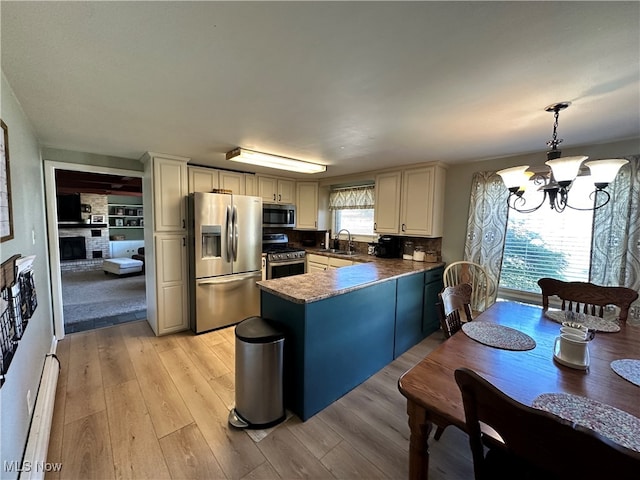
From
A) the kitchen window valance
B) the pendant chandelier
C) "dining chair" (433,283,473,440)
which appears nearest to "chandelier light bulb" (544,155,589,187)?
the pendant chandelier

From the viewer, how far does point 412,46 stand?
110cm

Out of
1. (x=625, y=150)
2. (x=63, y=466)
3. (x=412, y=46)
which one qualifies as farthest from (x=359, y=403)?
(x=625, y=150)

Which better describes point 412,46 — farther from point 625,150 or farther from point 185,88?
point 625,150

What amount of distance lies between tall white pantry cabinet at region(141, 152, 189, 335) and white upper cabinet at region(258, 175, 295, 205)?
3.79ft

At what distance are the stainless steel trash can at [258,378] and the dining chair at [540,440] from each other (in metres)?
→ 1.26

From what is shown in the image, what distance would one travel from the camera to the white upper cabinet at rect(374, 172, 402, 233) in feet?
11.9

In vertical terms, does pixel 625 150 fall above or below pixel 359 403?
above

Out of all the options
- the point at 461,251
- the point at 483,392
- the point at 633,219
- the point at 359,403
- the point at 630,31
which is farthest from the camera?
the point at 461,251

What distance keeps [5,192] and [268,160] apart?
6.47ft

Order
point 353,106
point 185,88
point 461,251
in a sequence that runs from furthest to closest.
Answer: point 461,251, point 353,106, point 185,88

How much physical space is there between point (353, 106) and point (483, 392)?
5.29 ft

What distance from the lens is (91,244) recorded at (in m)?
8.01

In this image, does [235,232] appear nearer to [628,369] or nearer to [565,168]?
[565,168]

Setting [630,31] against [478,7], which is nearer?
[478,7]
